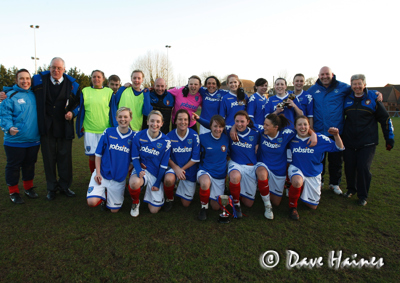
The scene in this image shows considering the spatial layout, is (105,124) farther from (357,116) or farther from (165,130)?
(357,116)

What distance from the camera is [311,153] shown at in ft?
12.8

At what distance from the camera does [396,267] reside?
2.53m

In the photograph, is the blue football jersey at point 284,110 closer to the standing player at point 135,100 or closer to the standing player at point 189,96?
the standing player at point 189,96

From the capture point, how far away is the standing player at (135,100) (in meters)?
4.60

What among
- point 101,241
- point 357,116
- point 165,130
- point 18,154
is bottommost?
point 101,241

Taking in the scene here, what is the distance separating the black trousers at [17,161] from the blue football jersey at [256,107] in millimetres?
3830

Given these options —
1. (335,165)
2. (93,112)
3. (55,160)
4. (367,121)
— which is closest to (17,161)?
(55,160)

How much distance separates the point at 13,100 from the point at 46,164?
1.14m

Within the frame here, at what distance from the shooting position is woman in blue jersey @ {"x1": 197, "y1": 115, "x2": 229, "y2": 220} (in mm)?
3914

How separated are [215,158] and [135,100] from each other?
189 centimetres

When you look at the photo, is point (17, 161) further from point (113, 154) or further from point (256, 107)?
point (256, 107)

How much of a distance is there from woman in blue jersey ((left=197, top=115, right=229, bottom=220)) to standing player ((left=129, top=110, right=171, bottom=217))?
59 centimetres

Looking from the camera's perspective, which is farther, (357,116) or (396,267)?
(357,116)

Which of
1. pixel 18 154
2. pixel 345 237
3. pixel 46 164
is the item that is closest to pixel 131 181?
pixel 46 164
